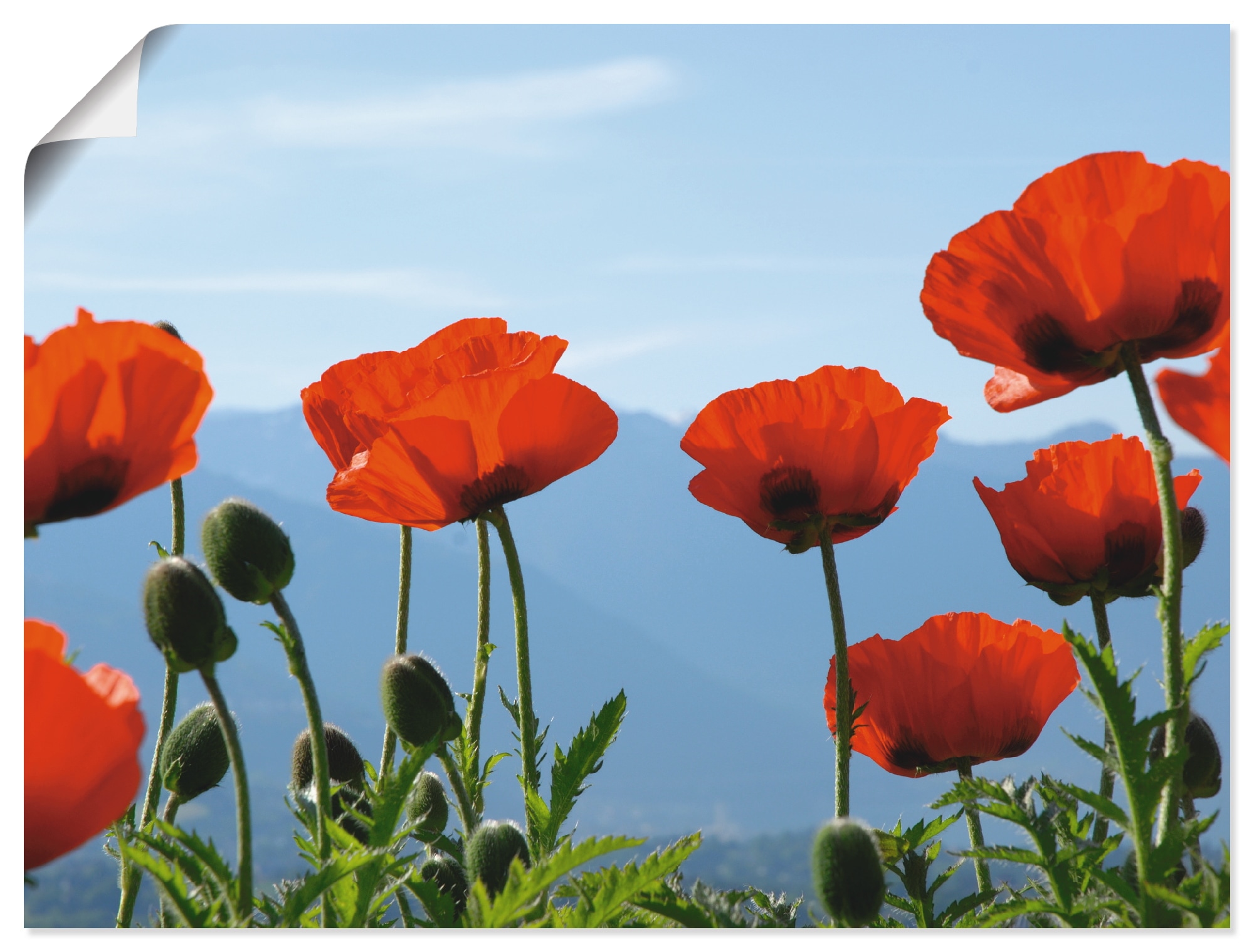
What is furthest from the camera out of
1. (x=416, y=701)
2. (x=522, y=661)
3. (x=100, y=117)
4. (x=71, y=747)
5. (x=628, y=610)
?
(x=628, y=610)

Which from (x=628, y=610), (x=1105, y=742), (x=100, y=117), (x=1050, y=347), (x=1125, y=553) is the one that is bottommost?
(x=628, y=610)

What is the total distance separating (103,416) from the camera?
708 millimetres

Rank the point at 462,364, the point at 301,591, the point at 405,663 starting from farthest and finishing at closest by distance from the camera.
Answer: the point at 301,591 → the point at 462,364 → the point at 405,663

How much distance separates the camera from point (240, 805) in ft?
2.13

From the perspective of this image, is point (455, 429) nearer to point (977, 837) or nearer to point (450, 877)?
point (450, 877)

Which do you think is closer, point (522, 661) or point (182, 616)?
point (182, 616)

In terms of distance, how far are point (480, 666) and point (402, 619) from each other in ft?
0.26

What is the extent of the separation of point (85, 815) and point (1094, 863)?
606 millimetres

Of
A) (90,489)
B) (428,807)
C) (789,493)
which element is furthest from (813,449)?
(90,489)

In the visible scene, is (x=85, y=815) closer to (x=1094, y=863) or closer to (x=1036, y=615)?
(x=1094, y=863)

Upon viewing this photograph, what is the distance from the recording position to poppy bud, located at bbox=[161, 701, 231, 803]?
33.3 inches

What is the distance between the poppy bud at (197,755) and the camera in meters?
0.85

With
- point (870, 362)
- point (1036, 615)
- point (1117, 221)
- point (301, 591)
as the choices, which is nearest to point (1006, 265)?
point (1117, 221)

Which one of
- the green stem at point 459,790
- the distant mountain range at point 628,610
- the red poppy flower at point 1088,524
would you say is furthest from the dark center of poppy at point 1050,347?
the distant mountain range at point 628,610
